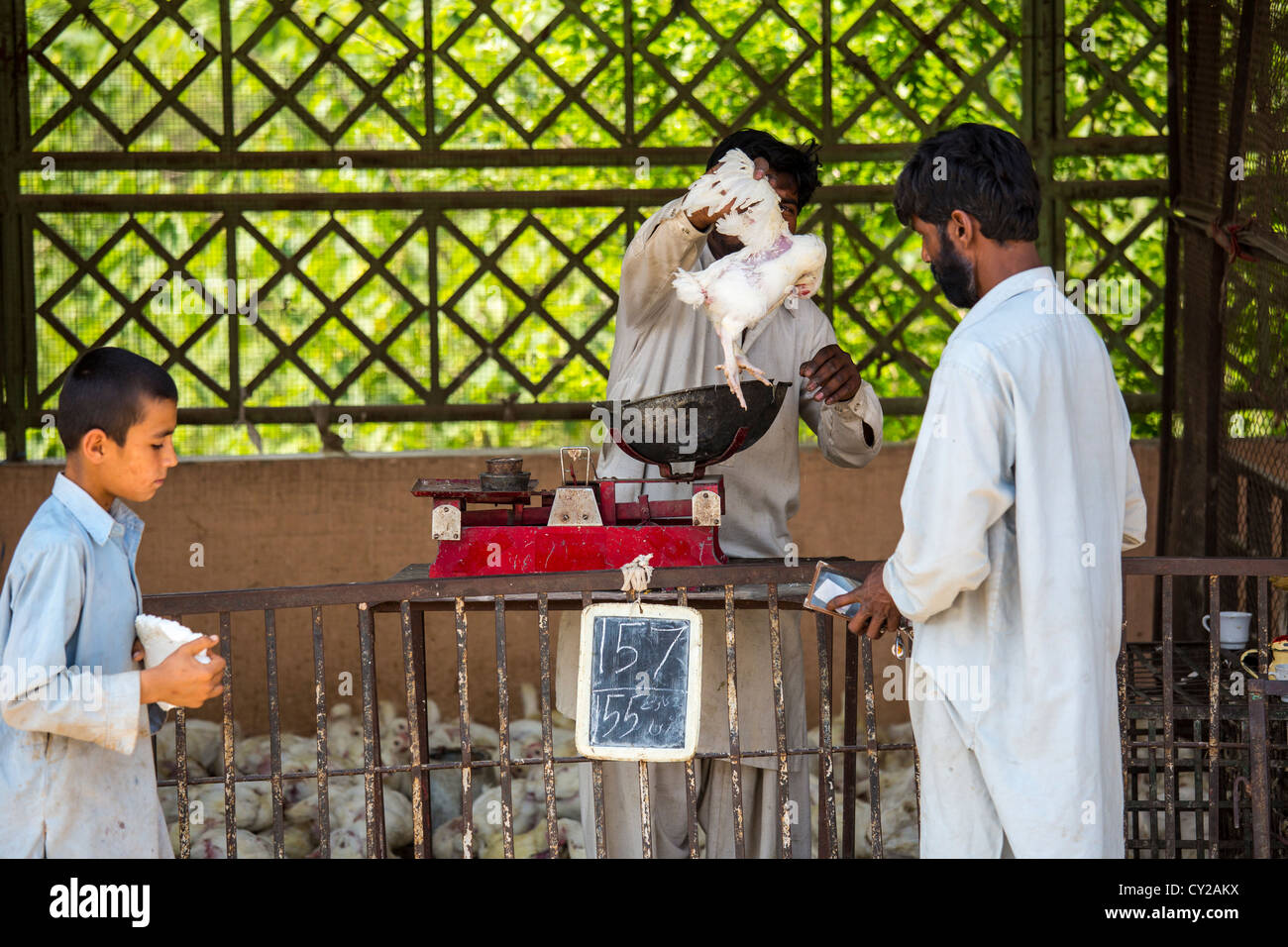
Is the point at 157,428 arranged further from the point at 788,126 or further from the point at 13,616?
the point at 788,126

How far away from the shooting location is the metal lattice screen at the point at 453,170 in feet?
18.6

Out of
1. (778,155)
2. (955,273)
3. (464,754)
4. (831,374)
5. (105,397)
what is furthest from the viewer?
(778,155)

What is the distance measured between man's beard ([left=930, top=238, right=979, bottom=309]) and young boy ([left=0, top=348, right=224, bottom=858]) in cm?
138

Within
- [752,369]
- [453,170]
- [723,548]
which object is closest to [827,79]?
[453,170]

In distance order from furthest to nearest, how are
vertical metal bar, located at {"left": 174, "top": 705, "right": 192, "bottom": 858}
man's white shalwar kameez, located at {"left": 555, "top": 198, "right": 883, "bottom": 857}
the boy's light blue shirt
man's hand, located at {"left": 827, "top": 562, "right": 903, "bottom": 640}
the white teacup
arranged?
the white teacup → man's white shalwar kameez, located at {"left": 555, "top": 198, "right": 883, "bottom": 857} → vertical metal bar, located at {"left": 174, "top": 705, "right": 192, "bottom": 858} → man's hand, located at {"left": 827, "top": 562, "right": 903, "bottom": 640} → the boy's light blue shirt

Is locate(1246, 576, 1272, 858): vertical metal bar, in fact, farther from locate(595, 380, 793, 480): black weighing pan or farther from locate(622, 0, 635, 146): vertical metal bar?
locate(622, 0, 635, 146): vertical metal bar

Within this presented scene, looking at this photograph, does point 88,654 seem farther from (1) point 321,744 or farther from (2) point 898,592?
(2) point 898,592

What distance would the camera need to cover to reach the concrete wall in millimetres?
5660

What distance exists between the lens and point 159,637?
2545mm

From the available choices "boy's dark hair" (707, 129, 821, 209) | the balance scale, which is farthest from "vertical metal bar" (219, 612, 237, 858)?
"boy's dark hair" (707, 129, 821, 209)

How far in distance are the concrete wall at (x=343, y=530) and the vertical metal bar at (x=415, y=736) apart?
2505 millimetres

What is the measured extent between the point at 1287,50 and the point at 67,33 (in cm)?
420

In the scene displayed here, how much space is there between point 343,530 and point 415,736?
2742 mm

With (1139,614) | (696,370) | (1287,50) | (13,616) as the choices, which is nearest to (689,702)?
(696,370)
